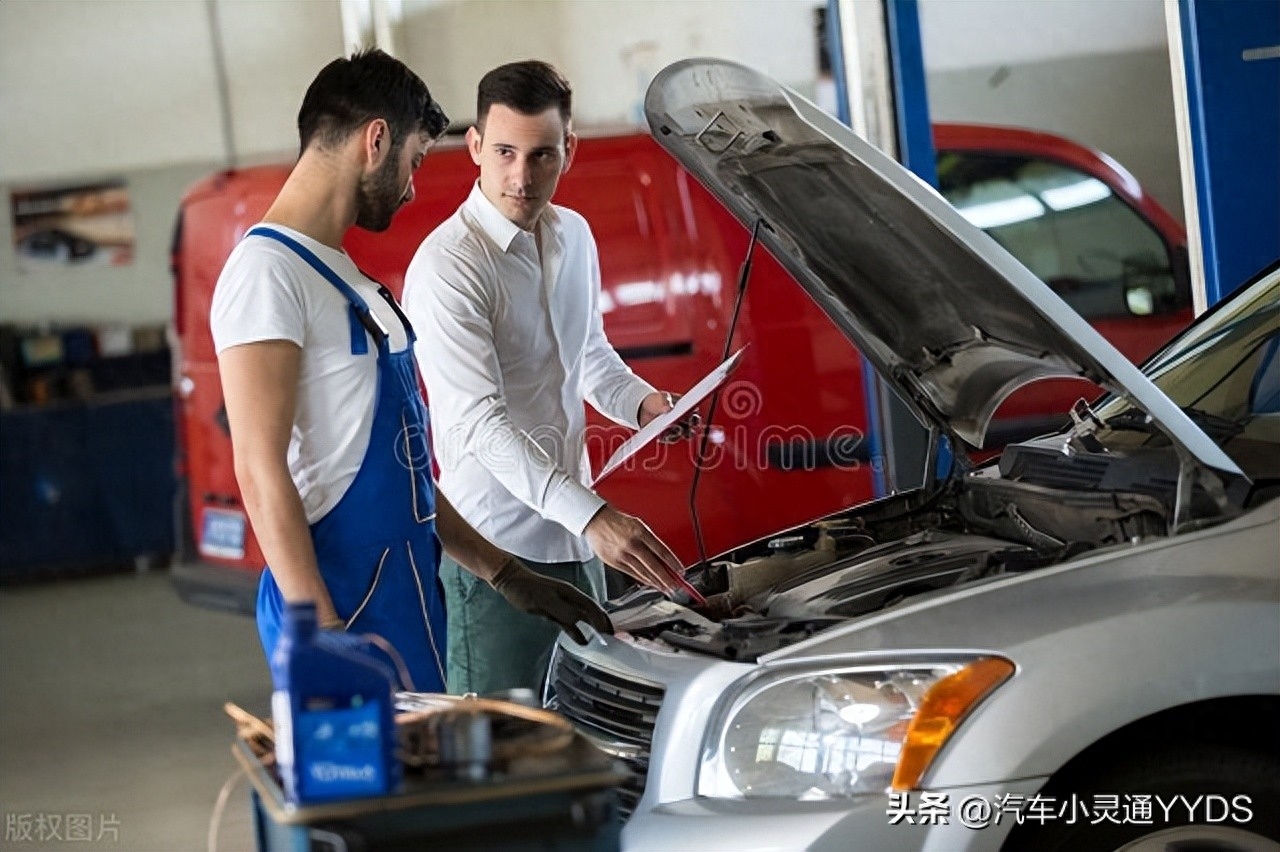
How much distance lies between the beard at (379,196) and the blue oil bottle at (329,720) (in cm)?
123

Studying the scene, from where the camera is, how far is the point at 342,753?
6.24 feet

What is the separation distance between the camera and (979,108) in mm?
7566

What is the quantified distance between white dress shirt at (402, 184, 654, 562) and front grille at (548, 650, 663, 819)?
1.48 ft

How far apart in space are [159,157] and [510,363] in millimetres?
4157

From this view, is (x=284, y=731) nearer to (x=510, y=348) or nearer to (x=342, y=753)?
(x=342, y=753)

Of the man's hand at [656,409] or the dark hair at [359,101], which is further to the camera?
the man's hand at [656,409]

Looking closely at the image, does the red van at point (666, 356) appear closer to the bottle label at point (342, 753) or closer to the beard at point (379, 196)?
the beard at point (379, 196)

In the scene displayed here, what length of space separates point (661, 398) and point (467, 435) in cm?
54

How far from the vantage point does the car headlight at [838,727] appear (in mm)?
2482

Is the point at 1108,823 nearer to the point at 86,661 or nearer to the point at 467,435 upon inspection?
the point at 467,435

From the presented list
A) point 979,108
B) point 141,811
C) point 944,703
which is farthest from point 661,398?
point 979,108

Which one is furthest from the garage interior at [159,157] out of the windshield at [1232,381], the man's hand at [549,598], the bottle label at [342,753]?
the bottle label at [342,753]

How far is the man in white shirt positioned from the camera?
355 centimetres

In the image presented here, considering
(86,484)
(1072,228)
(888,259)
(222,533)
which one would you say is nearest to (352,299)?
(888,259)
